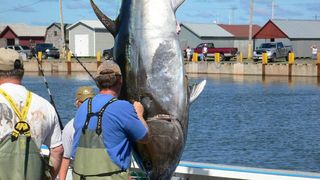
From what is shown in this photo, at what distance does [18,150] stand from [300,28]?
4750 cm

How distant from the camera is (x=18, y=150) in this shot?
3.01 m

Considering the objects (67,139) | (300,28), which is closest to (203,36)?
(300,28)

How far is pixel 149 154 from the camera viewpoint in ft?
11.5

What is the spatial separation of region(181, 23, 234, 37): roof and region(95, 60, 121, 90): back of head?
5071 cm

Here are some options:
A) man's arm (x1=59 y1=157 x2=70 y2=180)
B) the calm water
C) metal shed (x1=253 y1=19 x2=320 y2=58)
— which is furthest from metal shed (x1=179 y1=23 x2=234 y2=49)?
man's arm (x1=59 y1=157 x2=70 y2=180)

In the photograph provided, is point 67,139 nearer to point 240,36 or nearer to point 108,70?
point 108,70

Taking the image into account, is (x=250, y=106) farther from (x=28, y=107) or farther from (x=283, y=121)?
(x=28, y=107)

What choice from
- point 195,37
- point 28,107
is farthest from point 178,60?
point 195,37

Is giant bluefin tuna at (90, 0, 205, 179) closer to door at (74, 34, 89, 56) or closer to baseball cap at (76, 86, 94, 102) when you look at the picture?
baseball cap at (76, 86, 94, 102)

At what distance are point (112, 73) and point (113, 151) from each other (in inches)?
15.6

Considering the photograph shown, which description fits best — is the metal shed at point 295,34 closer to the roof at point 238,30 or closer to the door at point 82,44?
the roof at point 238,30

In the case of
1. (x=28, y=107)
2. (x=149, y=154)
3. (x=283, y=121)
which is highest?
(x=28, y=107)

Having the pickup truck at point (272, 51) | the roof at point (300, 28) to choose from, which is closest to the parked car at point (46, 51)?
the pickup truck at point (272, 51)

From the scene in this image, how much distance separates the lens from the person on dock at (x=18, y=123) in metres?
3.01
